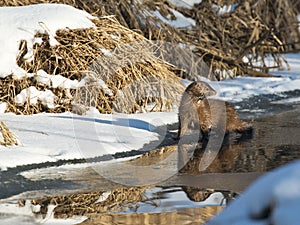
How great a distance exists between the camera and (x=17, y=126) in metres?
8.75

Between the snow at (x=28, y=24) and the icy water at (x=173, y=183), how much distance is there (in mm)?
2800

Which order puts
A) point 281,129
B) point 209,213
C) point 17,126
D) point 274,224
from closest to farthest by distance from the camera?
point 274,224 < point 209,213 < point 17,126 < point 281,129

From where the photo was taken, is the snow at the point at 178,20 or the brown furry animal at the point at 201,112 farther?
the snow at the point at 178,20

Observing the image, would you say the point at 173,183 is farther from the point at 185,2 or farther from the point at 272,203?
the point at 185,2

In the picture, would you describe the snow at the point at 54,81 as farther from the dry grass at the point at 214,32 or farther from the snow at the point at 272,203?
the snow at the point at 272,203

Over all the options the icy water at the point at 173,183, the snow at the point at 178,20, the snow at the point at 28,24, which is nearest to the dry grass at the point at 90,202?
the icy water at the point at 173,183

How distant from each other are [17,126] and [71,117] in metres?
1.06

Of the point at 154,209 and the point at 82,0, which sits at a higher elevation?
the point at 82,0

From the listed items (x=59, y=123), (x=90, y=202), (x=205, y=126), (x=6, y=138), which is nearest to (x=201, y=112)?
(x=205, y=126)

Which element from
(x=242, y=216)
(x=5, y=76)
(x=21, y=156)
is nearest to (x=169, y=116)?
(x=5, y=76)

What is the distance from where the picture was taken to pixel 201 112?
863 centimetres

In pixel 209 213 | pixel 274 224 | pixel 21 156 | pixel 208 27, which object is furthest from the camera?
pixel 208 27

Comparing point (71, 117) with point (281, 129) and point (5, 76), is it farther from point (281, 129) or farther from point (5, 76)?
point (281, 129)

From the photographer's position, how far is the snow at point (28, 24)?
1026 centimetres
